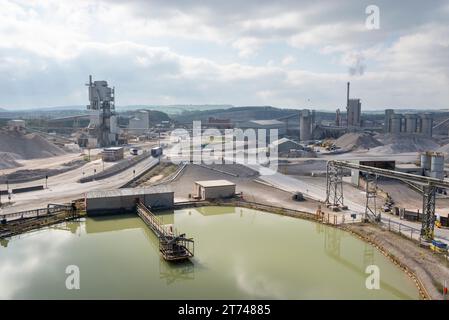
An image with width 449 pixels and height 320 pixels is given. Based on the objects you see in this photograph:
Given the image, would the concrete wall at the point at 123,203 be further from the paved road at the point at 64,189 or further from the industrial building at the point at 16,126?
the industrial building at the point at 16,126

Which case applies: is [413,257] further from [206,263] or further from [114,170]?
[114,170]

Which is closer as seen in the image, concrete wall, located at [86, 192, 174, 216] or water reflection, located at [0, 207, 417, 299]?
water reflection, located at [0, 207, 417, 299]

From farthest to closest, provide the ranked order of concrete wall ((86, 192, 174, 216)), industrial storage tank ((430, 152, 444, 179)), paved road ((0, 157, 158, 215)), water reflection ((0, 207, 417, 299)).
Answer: industrial storage tank ((430, 152, 444, 179)), paved road ((0, 157, 158, 215)), concrete wall ((86, 192, 174, 216)), water reflection ((0, 207, 417, 299))

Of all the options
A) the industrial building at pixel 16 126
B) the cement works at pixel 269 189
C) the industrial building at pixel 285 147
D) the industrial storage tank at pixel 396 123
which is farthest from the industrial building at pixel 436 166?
the industrial building at pixel 16 126

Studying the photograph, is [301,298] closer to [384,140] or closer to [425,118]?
[384,140]

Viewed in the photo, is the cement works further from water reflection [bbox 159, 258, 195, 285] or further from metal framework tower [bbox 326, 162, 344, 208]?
water reflection [bbox 159, 258, 195, 285]

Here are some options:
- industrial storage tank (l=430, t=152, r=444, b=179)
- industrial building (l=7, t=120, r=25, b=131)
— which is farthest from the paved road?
industrial storage tank (l=430, t=152, r=444, b=179)
